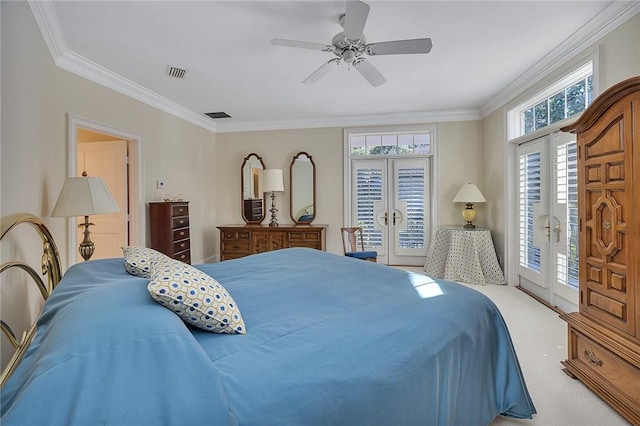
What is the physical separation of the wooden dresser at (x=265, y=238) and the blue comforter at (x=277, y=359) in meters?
3.29

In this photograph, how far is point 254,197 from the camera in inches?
231

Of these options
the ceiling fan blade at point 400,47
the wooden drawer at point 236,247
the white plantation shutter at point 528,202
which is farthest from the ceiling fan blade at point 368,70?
the wooden drawer at point 236,247

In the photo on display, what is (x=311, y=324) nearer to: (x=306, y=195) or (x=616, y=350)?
(x=616, y=350)

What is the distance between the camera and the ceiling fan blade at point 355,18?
77.9 inches

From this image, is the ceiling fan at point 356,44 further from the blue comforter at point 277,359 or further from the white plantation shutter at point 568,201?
the white plantation shutter at point 568,201

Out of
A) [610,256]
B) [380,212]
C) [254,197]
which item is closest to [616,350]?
[610,256]

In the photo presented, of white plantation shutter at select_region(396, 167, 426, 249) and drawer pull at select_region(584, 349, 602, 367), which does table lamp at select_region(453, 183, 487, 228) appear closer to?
white plantation shutter at select_region(396, 167, 426, 249)

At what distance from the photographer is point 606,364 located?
193 centimetres

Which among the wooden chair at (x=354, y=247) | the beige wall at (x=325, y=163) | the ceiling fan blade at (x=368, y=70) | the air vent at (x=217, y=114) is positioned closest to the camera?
the ceiling fan blade at (x=368, y=70)

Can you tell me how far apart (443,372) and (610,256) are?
55.8 inches

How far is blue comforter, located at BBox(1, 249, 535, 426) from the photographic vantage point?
2.62ft

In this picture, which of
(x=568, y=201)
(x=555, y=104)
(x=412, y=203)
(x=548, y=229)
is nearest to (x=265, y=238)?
(x=412, y=203)

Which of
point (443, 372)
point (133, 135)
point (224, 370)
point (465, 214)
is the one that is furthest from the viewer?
point (465, 214)

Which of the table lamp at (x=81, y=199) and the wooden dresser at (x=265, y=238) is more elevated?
the table lamp at (x=81, y=199)
